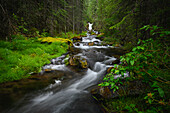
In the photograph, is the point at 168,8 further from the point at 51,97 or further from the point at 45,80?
the point at 45,80

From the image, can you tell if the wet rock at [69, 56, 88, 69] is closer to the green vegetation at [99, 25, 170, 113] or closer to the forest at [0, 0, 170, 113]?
the forest at [0, 0, 170, 113]

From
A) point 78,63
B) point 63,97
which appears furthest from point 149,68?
point 78,63

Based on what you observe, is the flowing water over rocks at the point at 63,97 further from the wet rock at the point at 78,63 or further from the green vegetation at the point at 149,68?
the green vegetation at the point at 149,68

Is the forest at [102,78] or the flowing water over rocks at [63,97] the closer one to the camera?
the forest at [102,78]

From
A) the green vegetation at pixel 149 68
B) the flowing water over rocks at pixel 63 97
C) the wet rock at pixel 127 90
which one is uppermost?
the green vegetation at pixel 149 68

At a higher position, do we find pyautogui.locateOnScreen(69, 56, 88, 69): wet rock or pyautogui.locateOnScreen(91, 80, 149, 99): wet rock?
pyautogui.locateOnScreen(69, 56, 88, 69): wet rock

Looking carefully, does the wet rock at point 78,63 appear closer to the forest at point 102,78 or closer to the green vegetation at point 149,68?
the forest at point 102,78

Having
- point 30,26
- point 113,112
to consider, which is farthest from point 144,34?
point 30,26

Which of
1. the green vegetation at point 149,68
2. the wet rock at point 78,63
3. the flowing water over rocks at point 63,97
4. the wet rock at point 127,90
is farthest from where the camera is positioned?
the wet rock at point 78,63

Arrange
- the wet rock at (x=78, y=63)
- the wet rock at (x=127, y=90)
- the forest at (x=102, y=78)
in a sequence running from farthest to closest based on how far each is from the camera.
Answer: the wet rock at (x=78, y=63) → the wet rock at (x=127, y=90) → the forest at (x=102, y=78)

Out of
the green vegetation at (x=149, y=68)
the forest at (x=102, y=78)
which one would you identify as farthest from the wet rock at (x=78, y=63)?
the green vegetation at (x=149, y=68)

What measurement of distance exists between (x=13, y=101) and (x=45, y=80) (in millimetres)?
1734

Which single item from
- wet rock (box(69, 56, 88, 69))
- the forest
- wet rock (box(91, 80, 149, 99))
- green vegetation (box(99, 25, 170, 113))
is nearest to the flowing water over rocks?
the forest

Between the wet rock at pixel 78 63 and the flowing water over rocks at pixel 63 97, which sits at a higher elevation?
the wet rock at pixel 78 63
